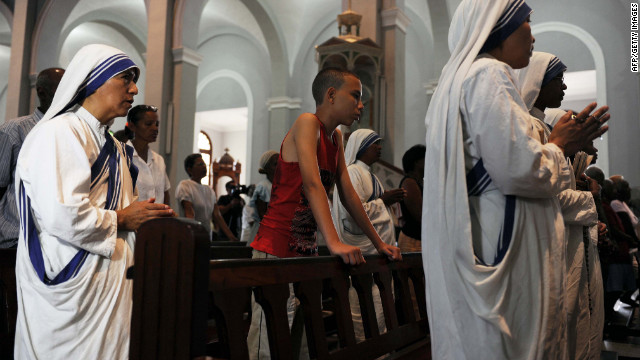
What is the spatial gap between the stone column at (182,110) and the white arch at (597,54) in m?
7.60

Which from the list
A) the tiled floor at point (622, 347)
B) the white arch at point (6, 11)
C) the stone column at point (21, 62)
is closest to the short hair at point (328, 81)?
the tiled floor at point (622, 347)

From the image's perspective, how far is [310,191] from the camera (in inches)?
92.9

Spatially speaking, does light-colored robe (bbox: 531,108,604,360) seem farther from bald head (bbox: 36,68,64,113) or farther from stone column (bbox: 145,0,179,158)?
stone column (bbox: 145,0,179,158)

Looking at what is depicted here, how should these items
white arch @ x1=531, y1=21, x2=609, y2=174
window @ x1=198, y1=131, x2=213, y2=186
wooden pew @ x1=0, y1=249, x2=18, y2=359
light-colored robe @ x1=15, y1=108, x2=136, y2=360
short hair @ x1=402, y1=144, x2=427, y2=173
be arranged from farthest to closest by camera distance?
window @ x1=198, y1=131, x2=213, y2=186 < white arch @ x1=531, y1=21, x2=609, y2=174 < short hair @ x1=402, y1=144, x2=427, y2=173 < wooden pew @ x1=0, y1=249, x2=18, y2=359 < light-colored robe @ x1=15, y1=108, x2=136, y2=360

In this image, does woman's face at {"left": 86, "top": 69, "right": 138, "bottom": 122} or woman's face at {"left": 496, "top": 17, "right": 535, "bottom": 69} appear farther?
woman's face at {"left": 86, "top": 69, "right": 138, "bottom": 122}

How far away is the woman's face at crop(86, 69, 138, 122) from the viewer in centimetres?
220

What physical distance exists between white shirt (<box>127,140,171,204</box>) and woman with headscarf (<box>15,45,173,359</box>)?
169cm

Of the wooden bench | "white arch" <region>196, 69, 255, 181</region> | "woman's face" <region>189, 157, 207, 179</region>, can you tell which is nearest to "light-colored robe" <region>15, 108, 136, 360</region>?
the wooden bench

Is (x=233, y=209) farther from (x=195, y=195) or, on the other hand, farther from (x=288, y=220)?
(x=288, y=220)

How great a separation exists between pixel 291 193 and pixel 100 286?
3.07 feet

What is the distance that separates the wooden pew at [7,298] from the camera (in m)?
2.63

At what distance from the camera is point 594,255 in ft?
8.57

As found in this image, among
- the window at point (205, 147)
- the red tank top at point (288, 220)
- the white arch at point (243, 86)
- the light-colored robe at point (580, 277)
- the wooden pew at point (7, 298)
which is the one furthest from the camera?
the window at point (205, 147)

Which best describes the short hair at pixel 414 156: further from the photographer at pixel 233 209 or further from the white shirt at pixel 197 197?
the photographer at pixel 233 209
